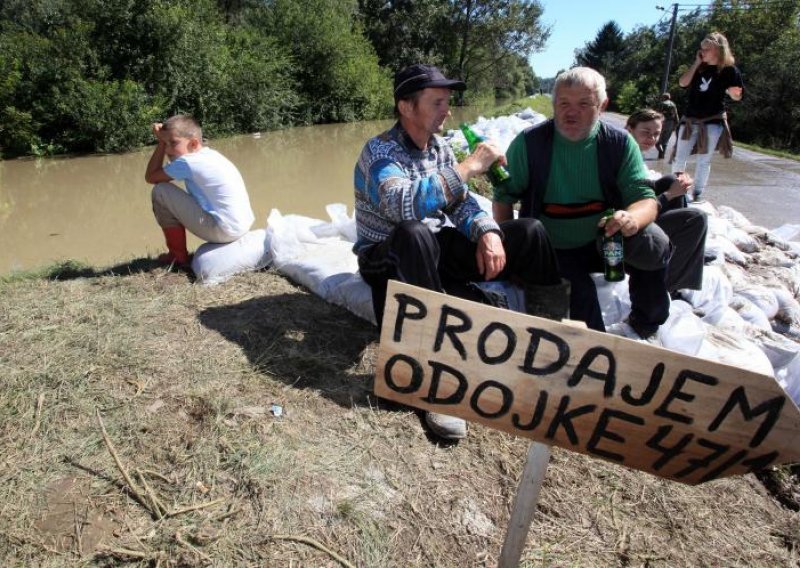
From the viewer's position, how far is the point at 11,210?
6.37 m

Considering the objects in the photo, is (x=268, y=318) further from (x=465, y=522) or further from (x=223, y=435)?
(x=465, y=522)

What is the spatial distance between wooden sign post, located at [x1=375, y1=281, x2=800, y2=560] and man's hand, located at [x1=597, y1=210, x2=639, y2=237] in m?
1.12

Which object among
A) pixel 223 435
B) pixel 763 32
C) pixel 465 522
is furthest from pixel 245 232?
pixel 763 32

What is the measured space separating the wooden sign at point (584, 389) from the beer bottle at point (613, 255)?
1.14 metres

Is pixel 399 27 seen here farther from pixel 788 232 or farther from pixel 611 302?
pixel 611 302

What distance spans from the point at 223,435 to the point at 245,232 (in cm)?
170

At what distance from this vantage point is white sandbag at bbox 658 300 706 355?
2240 mm

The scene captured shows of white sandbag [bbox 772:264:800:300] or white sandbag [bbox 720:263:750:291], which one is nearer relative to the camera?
white sandbag [bbox 720:263:750:291]

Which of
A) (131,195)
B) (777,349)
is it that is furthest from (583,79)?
(131,195)

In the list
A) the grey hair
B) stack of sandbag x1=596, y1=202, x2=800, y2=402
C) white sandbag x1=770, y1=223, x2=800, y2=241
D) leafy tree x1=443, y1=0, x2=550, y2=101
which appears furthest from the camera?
leafy tree x1=443, y1=0, x2=550, y2=101

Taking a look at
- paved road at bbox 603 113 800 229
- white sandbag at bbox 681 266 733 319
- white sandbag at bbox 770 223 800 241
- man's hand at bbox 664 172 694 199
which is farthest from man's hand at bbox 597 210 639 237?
paved road at bbox 603 113 800 229

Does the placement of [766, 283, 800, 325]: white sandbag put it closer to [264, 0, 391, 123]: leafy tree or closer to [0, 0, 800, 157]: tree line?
[0, 0, 800, 157]: tree line

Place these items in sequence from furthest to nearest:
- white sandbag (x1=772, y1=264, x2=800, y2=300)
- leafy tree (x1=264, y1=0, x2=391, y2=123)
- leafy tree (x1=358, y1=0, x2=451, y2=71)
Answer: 1. leafy tree (x1=358, y1=0, x2=451, y2=71)
2. leafy tree (x1=264, y1=0, x2=391, y2=123)
3. white sandbag (x1=772, y1=264, x2=800, y2=300)

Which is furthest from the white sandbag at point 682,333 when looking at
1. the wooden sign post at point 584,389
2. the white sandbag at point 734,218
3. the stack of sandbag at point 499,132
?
the stack of sandbag at point 499,132
